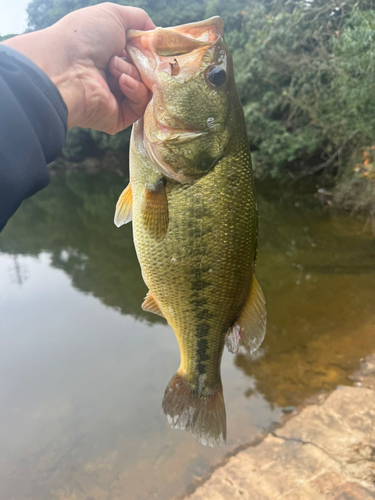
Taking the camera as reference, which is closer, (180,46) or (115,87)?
(180,46)

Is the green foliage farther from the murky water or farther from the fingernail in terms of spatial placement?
the fingernail

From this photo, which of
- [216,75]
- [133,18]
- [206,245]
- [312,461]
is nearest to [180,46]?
[216,75]

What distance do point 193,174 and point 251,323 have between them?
710 mm

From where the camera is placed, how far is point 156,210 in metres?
1.40

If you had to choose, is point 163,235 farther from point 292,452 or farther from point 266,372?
point 266,372

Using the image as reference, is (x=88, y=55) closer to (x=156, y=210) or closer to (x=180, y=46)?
(x=180, y=46)

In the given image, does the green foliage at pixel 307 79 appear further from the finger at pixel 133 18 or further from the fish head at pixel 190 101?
the fish head at pixel 190 101

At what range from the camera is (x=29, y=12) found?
2400 cm

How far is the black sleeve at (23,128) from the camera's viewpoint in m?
1.06

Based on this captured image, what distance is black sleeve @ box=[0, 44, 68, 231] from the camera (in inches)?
41.9

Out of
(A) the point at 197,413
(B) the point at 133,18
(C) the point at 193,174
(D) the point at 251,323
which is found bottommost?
(A) the point at 197,413

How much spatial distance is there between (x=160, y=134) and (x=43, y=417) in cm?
390

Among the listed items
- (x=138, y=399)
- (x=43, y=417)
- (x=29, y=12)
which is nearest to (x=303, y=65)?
(x=138, y=399)

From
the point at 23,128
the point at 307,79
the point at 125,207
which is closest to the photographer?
the point at 23,128
